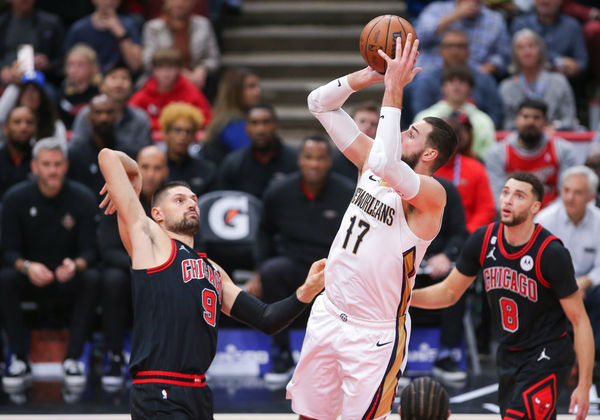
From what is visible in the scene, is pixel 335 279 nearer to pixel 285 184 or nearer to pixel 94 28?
pixel 285 184

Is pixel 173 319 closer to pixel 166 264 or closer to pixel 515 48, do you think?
pixel 166 264

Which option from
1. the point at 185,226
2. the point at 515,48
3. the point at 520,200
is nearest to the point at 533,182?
the point at 520,200

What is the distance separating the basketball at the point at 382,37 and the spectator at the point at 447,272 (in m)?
2.73

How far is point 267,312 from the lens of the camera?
→ 4.61 meters

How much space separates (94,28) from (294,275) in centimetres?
430

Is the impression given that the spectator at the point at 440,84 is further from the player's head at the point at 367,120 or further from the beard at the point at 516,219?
the beard at the point at 516,219

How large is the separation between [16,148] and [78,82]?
1459mm

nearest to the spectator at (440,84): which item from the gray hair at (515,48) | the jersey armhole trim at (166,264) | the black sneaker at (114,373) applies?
the gray hair at (515,48)

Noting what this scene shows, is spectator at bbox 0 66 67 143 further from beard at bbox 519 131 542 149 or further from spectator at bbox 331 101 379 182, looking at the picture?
beard at bbox 519 131 542 149

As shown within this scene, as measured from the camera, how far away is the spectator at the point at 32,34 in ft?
33.0

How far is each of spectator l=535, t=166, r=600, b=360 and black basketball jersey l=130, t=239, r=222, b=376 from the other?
3624 mm

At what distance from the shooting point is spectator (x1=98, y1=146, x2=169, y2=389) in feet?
23.3

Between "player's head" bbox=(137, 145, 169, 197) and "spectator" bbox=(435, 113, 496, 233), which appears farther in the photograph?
"spectator" bbox=(435, 113, 496, 233)

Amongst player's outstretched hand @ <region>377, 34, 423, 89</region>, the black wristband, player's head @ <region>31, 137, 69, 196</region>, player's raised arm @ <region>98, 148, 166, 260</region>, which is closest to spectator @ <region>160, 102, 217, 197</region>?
player's head @ <region>31, 137, 69, 196</region>
